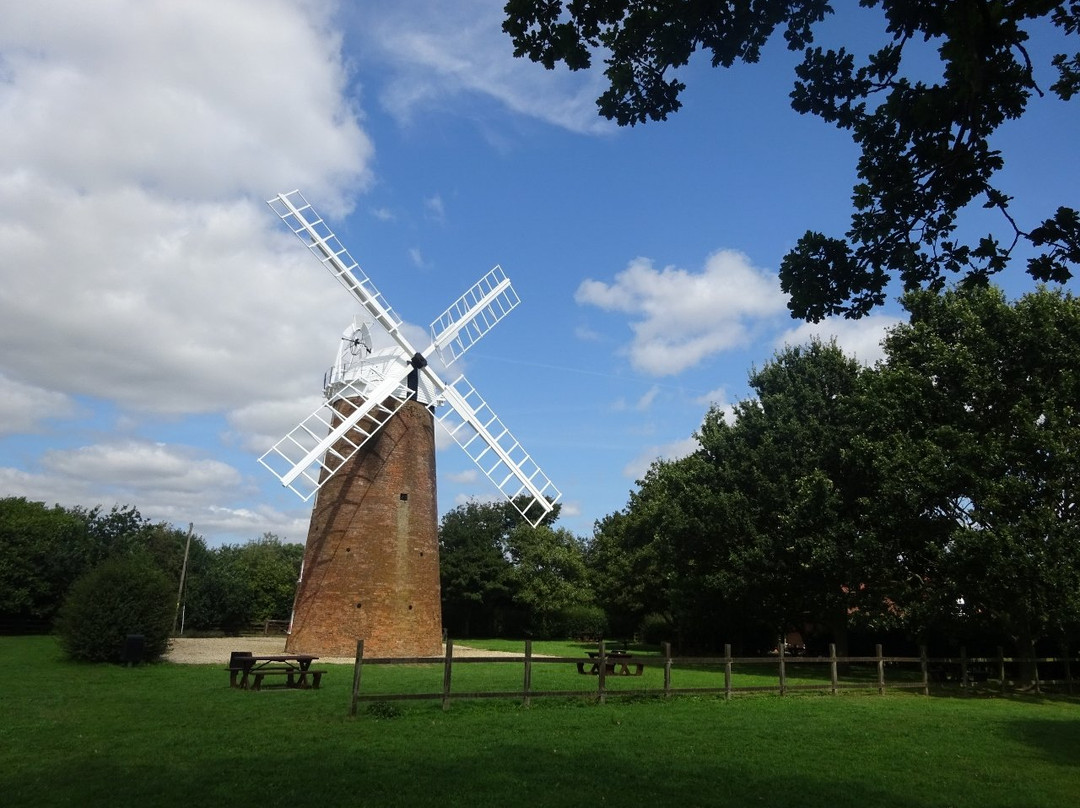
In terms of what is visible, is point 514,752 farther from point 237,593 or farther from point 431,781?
point 237,593

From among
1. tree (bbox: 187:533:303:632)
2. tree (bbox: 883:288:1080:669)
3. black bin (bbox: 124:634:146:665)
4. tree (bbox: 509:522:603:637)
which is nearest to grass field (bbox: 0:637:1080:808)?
tree (bbox: 883:288:1080:669)

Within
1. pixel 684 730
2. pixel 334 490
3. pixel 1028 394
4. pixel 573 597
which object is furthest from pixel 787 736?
pixel 573 597

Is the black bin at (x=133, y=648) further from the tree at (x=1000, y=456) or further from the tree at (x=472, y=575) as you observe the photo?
the tree at (x=472, y=575)

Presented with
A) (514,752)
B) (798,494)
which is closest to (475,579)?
(798,494)

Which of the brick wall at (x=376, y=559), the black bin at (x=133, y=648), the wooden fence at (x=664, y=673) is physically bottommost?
the black bin at (x=133, y=648)

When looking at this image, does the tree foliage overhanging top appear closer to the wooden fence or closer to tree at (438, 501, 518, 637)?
the wooden fence

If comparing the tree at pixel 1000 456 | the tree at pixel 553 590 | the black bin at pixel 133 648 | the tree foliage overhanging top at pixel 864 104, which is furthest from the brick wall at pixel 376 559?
the tree at pixel 553 590

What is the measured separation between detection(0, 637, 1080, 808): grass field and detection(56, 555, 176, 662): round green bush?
5793 millimetres

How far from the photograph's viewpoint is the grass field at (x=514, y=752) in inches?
285

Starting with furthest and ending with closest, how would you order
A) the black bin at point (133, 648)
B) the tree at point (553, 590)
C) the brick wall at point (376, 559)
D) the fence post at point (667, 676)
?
the tree at point (553, 590)
the brick wall at point (376, 559)
the black bin at point (133, 648)
the fence post at point (667, 676)

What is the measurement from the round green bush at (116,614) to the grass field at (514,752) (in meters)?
5.79

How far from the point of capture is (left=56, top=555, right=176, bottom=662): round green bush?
20.8 meters

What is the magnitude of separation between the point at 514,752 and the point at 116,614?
16.4 metres

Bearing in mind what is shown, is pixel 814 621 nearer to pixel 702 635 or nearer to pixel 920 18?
pixel 702 635
